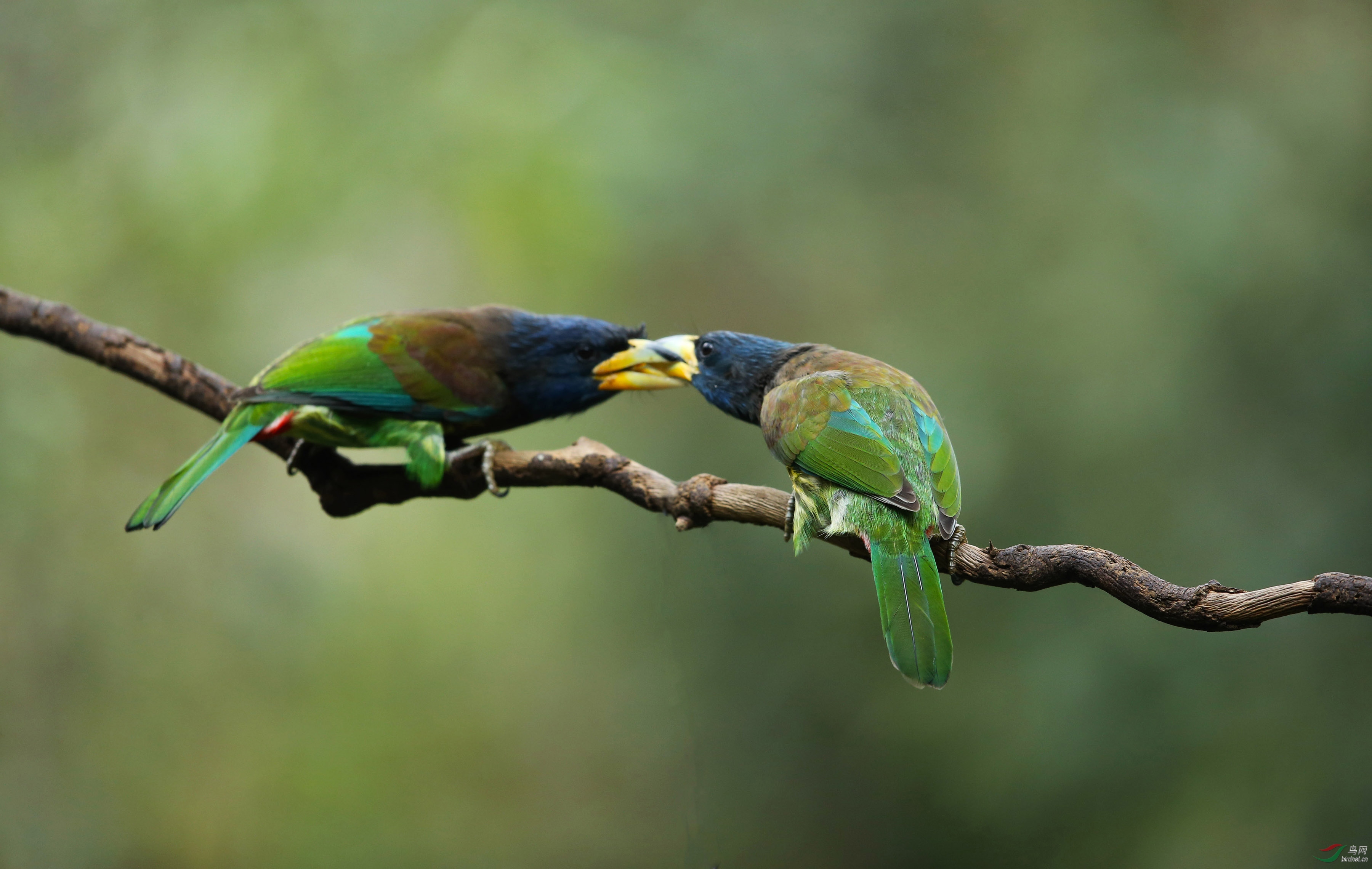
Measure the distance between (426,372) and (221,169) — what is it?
7.87 feet

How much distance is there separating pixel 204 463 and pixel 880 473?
1917 millimetres

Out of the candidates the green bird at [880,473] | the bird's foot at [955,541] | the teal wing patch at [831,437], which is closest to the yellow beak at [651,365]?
the green bird at [880,473]

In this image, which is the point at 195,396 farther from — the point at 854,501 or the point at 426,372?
the point at 854,501

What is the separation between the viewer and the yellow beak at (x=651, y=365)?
317cm

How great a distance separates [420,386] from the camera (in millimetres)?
3082

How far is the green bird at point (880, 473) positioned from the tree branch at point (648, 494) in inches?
3.7

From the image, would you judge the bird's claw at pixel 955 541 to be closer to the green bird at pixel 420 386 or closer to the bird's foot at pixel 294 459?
the green bird at pixel 420 386

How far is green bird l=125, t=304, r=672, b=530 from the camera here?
9.62 feet

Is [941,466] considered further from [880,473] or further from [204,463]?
[204,463]

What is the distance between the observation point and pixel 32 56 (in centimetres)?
472

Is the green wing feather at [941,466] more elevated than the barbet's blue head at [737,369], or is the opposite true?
the barbet's blue head at [737,369]

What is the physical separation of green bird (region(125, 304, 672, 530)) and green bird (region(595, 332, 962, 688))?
757 mm

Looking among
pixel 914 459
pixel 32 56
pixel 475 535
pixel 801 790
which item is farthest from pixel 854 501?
pixel 32 56

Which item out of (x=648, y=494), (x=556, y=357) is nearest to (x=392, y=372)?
(x=556, y=357)
